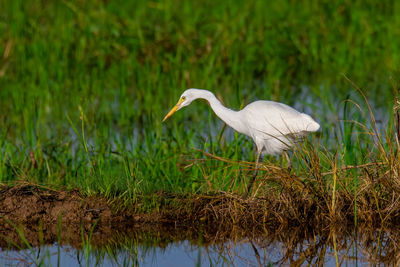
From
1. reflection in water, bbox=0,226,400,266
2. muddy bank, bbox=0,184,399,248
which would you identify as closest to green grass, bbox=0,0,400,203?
muddy bank, bbox=0,184,399,248

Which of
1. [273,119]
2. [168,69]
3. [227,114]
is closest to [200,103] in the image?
[168,69]

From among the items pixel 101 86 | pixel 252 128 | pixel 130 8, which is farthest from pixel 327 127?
pixel 130 8

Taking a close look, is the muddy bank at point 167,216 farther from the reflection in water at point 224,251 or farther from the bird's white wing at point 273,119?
the bird's white wing at point 273,119

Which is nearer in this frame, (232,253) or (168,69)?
(232,253)

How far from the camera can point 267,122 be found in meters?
5.96

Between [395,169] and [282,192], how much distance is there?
801mm

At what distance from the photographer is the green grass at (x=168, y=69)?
6.98m

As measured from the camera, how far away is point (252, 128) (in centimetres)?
603

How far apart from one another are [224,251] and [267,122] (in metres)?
1.45

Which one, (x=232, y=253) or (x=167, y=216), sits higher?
(x=167, y=216)

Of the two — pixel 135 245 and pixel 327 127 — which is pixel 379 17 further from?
pixel 135 245

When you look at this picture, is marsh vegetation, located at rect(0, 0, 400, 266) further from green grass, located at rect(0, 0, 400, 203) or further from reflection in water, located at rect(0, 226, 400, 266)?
reflection in water, located at rect(0, 226, 400, 266)

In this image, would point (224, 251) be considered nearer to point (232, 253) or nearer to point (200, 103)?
point (232, 253)

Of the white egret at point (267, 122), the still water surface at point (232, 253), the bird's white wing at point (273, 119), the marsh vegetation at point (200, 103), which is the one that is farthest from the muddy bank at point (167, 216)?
the bird's white wing at point (273, 119)
